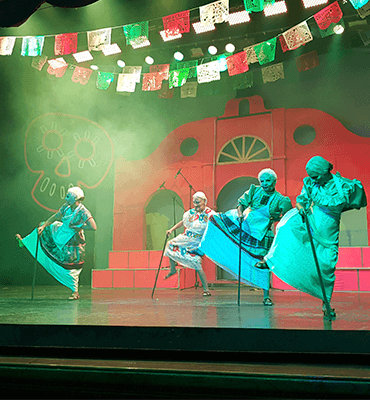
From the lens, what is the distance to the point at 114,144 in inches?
348

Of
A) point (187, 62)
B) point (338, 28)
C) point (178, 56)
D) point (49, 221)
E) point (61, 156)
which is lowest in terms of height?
point (49, 221)

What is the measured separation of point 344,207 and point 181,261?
2874 mm

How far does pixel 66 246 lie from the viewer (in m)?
5.02

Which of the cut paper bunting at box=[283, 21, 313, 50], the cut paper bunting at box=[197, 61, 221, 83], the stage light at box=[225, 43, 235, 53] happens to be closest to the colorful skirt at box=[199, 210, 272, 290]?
the cut paper bunting at box=[283, 21, 313, 50]

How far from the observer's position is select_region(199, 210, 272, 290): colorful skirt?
4391mm

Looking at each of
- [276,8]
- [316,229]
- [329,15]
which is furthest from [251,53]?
[316,229]

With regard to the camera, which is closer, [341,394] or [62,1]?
[341,394]

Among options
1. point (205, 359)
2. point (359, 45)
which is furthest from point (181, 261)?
point (359, 45)

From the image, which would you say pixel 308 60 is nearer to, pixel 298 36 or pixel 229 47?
pixel 298 36

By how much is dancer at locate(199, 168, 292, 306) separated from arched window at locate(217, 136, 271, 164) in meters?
3.73

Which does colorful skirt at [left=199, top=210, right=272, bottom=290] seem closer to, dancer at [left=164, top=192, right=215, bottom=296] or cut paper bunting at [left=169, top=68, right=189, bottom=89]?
dancer at [left=164, top=192, right=215, bottom=296]

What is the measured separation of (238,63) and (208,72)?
1.80 ft

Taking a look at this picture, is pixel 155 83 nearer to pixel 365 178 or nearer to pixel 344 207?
pixel 365 178

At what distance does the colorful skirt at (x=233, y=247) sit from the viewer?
4.39 meters
